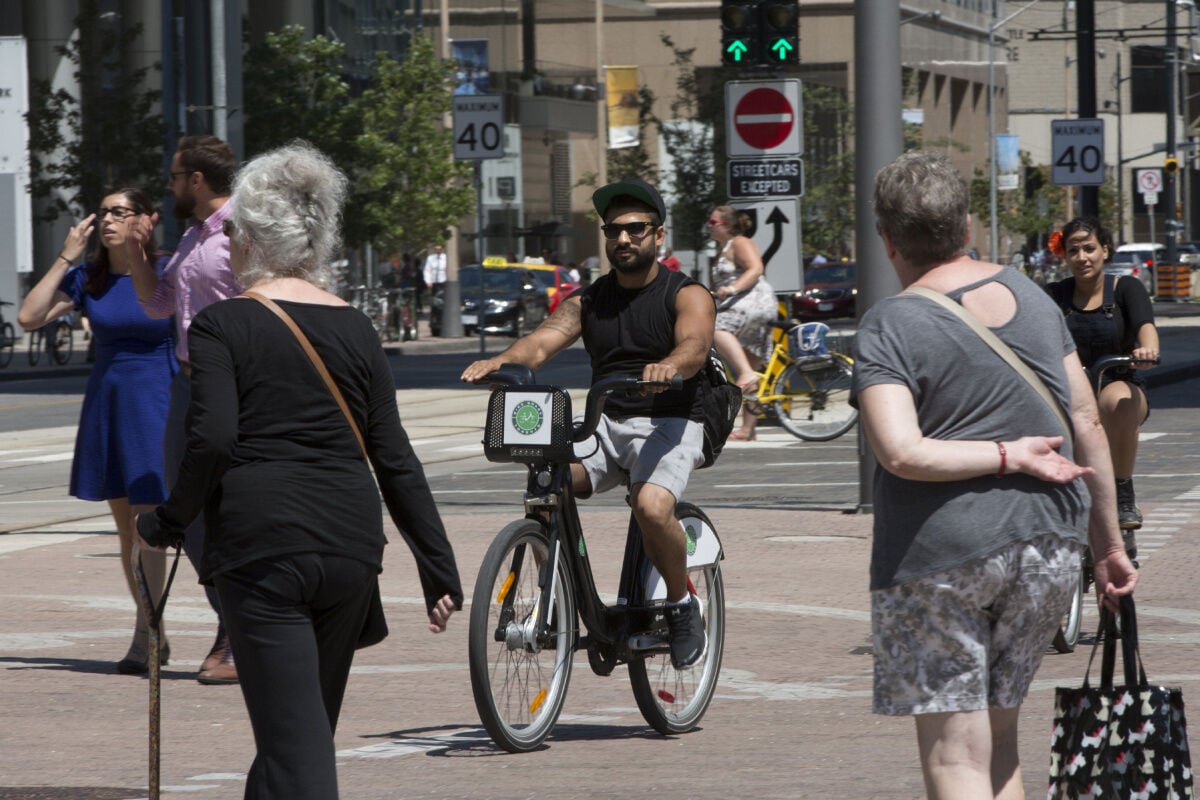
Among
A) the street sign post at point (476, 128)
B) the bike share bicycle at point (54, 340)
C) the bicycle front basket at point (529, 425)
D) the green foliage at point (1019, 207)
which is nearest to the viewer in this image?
the bicycle front basket at point (529, 425)

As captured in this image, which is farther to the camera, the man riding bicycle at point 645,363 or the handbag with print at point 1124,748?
the man riding bicycle at point 645,363

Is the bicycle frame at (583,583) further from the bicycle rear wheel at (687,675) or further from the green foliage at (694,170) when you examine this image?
the green foliage at (694,170)

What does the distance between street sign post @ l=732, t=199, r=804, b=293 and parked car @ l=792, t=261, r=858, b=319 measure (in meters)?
36.0

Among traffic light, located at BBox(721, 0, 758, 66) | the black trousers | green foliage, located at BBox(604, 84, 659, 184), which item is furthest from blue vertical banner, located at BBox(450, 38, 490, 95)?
the black trousers

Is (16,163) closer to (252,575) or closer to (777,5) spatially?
(777,5)

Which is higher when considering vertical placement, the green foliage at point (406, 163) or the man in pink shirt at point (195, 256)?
the green foliage at point (406, 163)

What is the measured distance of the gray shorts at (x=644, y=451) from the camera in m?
7.04

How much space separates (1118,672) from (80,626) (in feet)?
14.9

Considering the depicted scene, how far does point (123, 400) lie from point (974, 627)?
15.9 feet

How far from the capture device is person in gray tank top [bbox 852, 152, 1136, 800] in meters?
4.40

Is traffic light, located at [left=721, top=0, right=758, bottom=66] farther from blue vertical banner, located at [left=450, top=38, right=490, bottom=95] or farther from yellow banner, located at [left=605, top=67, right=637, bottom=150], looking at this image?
Answer: yellow banner, located at [left=605, top=67, right=637, bottom=150]

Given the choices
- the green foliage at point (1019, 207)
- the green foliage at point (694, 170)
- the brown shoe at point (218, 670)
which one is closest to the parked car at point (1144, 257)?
the green foliage at point (1019, 207)

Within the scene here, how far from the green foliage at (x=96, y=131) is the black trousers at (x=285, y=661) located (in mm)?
31702

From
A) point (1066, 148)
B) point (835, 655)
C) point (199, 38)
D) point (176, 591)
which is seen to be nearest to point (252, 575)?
point (835, 655)
